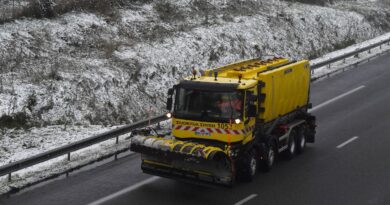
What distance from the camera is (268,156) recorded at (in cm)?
1572

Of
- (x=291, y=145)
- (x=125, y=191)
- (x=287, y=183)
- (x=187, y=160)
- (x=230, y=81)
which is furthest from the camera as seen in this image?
(x=291, y=145)

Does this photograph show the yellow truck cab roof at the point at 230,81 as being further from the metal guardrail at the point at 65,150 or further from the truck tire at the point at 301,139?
the metal guardrail at the point at 65,150

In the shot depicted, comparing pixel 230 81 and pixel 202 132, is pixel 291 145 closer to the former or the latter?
pixel 230 81

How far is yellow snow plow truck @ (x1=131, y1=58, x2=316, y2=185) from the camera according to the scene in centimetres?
1373

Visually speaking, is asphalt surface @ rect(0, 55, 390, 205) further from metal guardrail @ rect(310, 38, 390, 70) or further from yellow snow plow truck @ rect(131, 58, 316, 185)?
metal guardrail @ rect(310, 38, 390, 70)

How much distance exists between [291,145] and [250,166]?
2.89 metres

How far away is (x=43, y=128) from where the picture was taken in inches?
762

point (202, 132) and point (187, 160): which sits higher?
point (202, 132)

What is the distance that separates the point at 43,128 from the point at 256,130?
7.84 meters

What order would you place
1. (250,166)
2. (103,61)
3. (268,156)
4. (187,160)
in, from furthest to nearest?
(103,61)
(268,156)
(250,166)
(187,160)

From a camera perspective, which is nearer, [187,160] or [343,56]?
[187,160]

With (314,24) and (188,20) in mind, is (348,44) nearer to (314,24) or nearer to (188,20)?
(314,24)

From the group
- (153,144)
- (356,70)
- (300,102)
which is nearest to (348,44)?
(356,70)

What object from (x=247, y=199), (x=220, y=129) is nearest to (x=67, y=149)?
(x=220, y=129)
